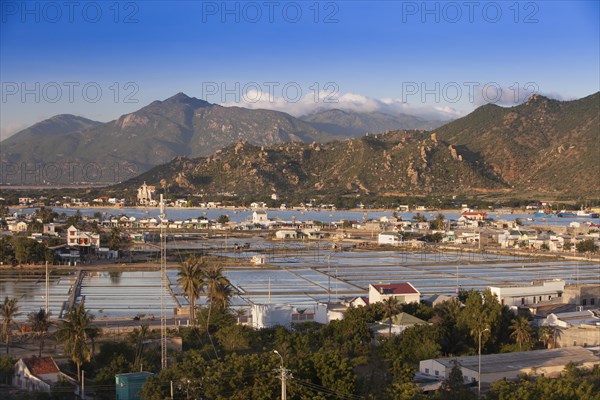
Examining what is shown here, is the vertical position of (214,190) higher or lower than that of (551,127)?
lower

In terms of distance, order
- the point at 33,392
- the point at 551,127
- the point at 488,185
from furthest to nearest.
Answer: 1. the point at 551,127
2. the point at 488,185
3. the point at 33,392

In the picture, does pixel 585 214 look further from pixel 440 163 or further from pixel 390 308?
pixel 390 308

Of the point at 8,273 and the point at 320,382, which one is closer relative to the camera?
the point at 320,382

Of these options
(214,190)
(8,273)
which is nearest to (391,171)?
(214,190)

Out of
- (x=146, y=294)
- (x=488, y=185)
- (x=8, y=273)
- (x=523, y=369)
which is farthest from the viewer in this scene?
(x=488, y=185)

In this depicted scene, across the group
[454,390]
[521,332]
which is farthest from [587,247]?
[454,390]

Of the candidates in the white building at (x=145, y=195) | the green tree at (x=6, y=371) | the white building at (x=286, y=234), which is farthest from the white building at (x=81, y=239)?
the white building at (x=145, y=195)

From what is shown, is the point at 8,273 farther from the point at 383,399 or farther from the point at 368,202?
the point at 368,202
